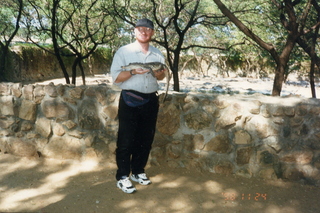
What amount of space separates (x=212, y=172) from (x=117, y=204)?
1.26 meters

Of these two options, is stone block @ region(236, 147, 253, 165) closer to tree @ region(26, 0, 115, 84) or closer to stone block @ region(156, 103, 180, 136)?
stone block @ region(156, 103, 180, 136)

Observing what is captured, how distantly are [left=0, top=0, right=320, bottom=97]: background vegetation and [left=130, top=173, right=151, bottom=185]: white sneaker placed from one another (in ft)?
11.3

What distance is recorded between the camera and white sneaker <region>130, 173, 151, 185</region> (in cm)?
314

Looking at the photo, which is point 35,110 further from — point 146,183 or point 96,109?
point 146,183

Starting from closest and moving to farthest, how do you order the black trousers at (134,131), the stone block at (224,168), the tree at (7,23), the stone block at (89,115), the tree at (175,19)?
the black trousers at (134,131) → the stone block at (224,168) → the stone block at (89,115) → the tree at (175,19) → the tree at (7,23)

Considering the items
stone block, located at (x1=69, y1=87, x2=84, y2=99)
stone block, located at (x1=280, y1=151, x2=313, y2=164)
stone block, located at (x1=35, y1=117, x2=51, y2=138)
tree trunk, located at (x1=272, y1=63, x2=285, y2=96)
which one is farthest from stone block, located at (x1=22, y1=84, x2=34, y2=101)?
tree trunk, located at (x1=272, y1=63, x2=285, y2=96)

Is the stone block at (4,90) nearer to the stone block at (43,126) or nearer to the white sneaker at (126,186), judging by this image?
the stone block at (43,126)

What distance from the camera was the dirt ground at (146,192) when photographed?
2723 mm

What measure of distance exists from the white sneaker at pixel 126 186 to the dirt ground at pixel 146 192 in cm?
4

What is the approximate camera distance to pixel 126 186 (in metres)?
2.96

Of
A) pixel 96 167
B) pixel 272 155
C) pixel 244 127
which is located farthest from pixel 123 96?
pixel 272 155

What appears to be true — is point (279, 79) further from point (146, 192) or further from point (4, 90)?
point (4, 90)

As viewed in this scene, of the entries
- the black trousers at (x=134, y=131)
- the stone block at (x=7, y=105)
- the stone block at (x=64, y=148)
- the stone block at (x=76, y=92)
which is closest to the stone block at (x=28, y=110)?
the stone block at (x=7, y=105)

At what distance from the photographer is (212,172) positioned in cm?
342
